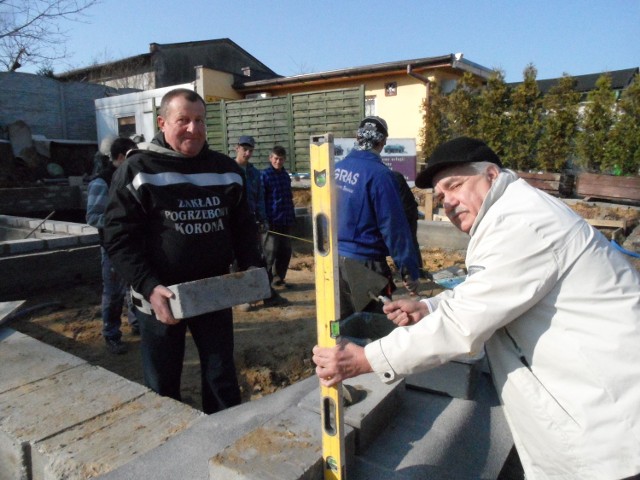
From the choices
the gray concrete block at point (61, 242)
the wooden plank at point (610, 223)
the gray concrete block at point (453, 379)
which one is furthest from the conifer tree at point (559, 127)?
the gray concrete block at point (453, 379)

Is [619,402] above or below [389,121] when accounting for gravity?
below

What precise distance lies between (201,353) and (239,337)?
2382mm

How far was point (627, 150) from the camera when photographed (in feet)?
34.4

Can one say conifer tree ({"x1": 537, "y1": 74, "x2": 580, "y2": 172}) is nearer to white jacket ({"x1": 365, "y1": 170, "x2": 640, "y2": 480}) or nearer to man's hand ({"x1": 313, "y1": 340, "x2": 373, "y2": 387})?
white jacket ({"x1": 365, "y1": 170, "x2": 640, "y2": 480})

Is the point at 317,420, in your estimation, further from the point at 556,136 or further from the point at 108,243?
the point at 556,136

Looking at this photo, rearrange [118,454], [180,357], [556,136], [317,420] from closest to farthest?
[317,420]
[118,454]
[180,357]
[556,136]

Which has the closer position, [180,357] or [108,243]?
[108,243]

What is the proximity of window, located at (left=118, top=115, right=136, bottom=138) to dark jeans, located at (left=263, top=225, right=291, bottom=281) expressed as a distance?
12.9 metres

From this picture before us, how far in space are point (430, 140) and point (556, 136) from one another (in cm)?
323

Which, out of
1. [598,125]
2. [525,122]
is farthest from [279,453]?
[525,122]

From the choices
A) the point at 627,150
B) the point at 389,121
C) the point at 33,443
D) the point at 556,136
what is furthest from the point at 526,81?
the point at 33,443

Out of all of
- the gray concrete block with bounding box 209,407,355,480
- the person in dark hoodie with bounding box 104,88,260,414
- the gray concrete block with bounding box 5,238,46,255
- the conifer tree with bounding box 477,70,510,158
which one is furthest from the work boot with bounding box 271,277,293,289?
the conifer tree with bounding box 477,70,510,158

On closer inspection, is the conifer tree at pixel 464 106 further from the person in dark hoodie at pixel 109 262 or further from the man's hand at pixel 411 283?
the person in dark hoodie at pixel 109 262

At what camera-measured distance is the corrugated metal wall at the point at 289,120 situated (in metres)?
12.0
